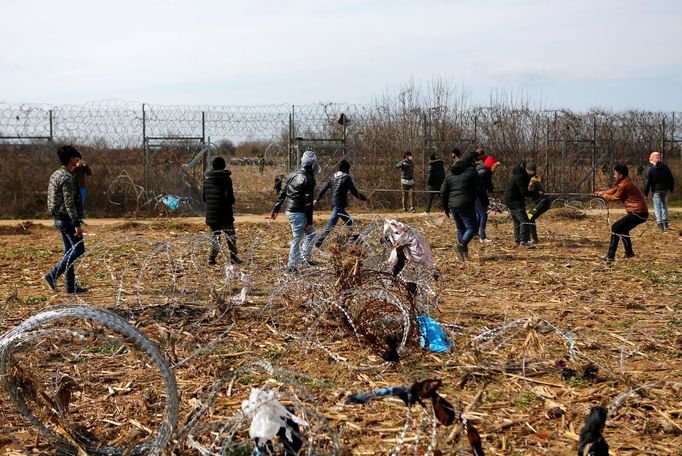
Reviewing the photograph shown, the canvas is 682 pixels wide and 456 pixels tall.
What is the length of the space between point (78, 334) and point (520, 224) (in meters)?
10.7

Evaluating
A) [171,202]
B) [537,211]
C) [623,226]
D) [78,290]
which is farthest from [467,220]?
[171,202]

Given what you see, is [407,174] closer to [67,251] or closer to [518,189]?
[518,189]

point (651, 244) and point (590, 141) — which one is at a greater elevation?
point (590, 141)

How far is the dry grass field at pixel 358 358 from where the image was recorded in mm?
4914

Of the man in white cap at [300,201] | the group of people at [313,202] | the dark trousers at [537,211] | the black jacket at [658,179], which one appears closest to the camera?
the group of people at [313,202]

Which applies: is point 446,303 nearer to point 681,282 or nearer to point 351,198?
point 681,282

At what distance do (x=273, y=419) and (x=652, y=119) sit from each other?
23997 millimetres

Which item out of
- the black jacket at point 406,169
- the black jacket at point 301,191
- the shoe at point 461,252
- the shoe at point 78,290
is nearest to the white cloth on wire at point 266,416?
the shoe at point 78,290

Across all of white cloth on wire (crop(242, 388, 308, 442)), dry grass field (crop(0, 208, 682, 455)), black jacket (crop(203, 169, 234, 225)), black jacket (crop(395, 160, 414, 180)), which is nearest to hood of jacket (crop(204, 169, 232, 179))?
black jacket (crop(203, 169, 234, 225))

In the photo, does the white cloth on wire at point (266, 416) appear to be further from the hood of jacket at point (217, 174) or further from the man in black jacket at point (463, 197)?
the man in black jacket at point (463, 197)

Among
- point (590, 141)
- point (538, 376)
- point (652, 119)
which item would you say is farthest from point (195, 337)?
point (652, 119)

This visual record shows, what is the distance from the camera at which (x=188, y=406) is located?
217 inches

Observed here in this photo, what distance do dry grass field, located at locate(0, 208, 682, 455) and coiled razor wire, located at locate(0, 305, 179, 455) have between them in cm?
5

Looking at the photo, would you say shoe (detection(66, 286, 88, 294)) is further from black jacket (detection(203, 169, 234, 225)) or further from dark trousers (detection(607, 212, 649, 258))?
dark trousers (detection(607, 212, 649, 258))
